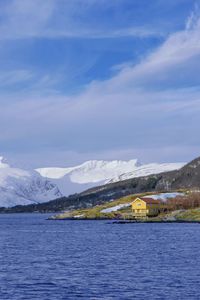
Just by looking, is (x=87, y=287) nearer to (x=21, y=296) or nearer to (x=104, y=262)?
(x=21, y=296)

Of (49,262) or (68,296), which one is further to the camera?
(49,262)

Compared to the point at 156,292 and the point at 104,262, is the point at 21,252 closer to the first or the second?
the point at 104,262

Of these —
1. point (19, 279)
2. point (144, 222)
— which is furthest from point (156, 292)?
point (144, 222)

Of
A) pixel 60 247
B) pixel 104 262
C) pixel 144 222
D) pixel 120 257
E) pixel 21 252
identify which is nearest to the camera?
pixel 104 262

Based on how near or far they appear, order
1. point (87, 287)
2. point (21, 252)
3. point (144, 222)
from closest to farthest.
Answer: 1. point (87, 287)
2. point (21, 252)
3. point (144, 222)

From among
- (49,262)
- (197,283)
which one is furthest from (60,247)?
(197,283)

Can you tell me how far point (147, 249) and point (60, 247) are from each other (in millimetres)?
13736

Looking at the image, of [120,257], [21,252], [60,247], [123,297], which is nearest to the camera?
[123,297]

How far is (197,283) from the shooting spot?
5441cm

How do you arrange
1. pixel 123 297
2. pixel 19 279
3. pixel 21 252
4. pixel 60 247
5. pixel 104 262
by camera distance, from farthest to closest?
1. pixel 60 247
2. pixel 21 252
3. pixel 104 262
4. pixel 19 279
5. pixel 123 297

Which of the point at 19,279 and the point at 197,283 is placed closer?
the point at 197,283

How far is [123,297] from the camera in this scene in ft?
158

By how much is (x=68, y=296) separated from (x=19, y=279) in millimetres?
10457

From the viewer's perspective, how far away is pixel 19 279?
58.2m
